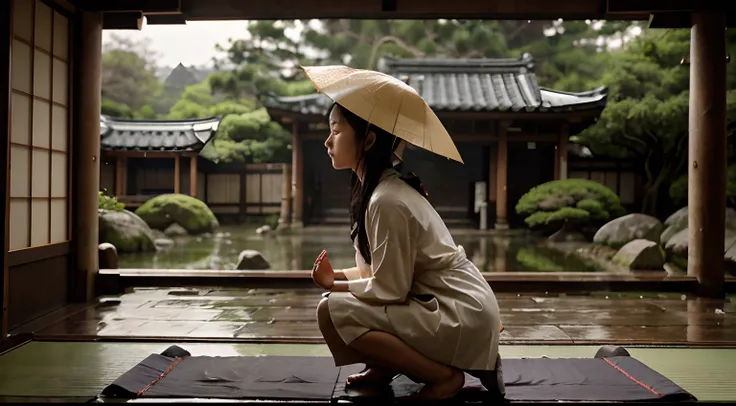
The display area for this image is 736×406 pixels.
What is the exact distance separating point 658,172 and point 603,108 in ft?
3.99

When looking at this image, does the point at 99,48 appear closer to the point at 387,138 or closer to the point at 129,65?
the point at 387,138

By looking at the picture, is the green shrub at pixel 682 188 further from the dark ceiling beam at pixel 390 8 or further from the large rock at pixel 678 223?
the dark ceiling beam at pixel 390 8

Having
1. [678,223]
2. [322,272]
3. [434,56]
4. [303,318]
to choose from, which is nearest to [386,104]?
[322,272]

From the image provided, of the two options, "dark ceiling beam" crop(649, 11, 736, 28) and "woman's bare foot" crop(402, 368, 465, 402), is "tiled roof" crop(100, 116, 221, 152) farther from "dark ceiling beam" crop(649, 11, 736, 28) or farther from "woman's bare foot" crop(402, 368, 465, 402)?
"woman's bare foot" crop(402, 368, 465, 402)

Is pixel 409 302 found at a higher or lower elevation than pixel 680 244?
higher

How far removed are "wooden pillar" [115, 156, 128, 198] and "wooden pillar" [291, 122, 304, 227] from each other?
240 centimetres

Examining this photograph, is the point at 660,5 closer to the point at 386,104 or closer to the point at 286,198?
the point at 386,104

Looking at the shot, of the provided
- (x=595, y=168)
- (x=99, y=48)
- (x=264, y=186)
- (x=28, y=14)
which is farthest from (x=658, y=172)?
(x=28, y=14)

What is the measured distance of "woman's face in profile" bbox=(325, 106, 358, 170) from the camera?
6.82 ft

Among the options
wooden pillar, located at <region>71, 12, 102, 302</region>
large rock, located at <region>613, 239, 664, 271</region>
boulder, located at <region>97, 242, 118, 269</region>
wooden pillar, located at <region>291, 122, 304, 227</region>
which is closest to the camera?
wooden pillar, located at <region>71, 12, 102, 302</region>

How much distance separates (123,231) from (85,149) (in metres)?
2.79

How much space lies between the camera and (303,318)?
3900 millimetres

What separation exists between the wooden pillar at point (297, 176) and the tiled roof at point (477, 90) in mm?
528

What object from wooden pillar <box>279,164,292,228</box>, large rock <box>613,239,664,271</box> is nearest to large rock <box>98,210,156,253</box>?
wooden pillar <box>279,164,292,228</box>
